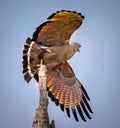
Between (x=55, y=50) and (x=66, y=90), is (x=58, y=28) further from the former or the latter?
(x=66, y=90)

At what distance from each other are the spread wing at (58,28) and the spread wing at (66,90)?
67 cm

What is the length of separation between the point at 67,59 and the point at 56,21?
0.85 meters

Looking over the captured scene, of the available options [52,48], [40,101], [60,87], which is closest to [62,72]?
[60,87]

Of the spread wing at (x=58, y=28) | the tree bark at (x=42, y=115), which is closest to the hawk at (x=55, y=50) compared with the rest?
the spread wing at (x=58, y=28)

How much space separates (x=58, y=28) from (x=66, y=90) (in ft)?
5.14

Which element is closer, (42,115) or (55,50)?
(42,115)

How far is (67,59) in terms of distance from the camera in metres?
9.43

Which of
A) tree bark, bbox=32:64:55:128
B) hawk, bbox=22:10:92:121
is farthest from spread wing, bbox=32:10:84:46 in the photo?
tree bark, bbox=32:64:55:128

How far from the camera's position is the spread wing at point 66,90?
9.84m

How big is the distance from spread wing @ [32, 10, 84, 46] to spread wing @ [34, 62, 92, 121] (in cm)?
67

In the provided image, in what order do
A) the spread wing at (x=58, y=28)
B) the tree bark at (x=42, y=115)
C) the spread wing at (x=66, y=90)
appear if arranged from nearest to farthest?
the tree bark at (x=42, y=115) → the spread wing at (x=58, y=28) → the spread wing at (x=66, y=90)

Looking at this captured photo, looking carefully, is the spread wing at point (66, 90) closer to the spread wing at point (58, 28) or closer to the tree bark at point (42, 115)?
the spread wing at point (58, 28)

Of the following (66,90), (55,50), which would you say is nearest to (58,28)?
(55,50)

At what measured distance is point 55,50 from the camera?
9.25m
